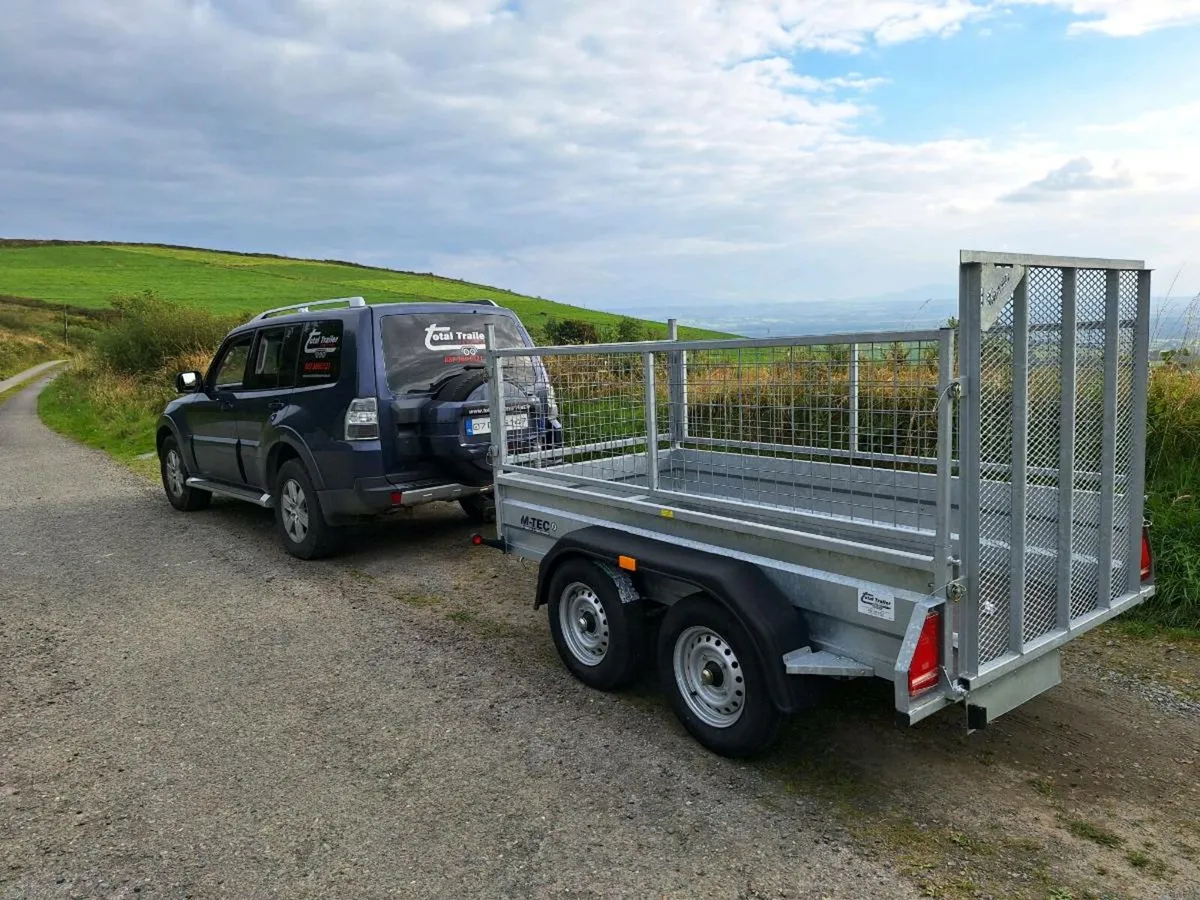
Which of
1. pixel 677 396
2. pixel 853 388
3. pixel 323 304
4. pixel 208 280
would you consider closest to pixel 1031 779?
pixel 853 388

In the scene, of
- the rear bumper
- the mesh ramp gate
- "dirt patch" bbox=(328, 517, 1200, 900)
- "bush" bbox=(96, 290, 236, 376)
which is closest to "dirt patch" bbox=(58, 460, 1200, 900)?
"dirt patch" bbox=(328, 517, 1200, 900)

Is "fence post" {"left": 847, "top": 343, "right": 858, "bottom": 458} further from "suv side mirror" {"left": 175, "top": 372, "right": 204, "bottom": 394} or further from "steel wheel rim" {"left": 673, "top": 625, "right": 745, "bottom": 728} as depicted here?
"suv side mirror" {"left": 175, "top": 372, "right": 204, "bottom": 394}

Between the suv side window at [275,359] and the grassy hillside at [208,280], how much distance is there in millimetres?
A: 31765

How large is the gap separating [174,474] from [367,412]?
436cm

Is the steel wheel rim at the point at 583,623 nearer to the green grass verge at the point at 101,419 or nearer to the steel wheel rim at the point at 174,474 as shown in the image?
the steel wheel rim at the point at 174,474

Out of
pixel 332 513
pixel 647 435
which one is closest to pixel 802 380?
pixel 647 435

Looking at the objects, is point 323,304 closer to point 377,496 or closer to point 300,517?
point 300,517

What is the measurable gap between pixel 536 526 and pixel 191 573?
359 cm

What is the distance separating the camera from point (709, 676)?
3.64 m

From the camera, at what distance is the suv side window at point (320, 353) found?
651 cm

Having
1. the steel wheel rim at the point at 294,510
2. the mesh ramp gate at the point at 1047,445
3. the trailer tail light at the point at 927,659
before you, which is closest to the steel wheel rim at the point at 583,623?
the trailer tail light at the point at 927,659

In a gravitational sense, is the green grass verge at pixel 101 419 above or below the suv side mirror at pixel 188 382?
below

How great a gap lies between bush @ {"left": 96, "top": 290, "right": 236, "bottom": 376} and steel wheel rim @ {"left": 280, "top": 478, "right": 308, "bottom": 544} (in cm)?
2123

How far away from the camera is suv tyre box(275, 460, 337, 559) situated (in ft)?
22.1
